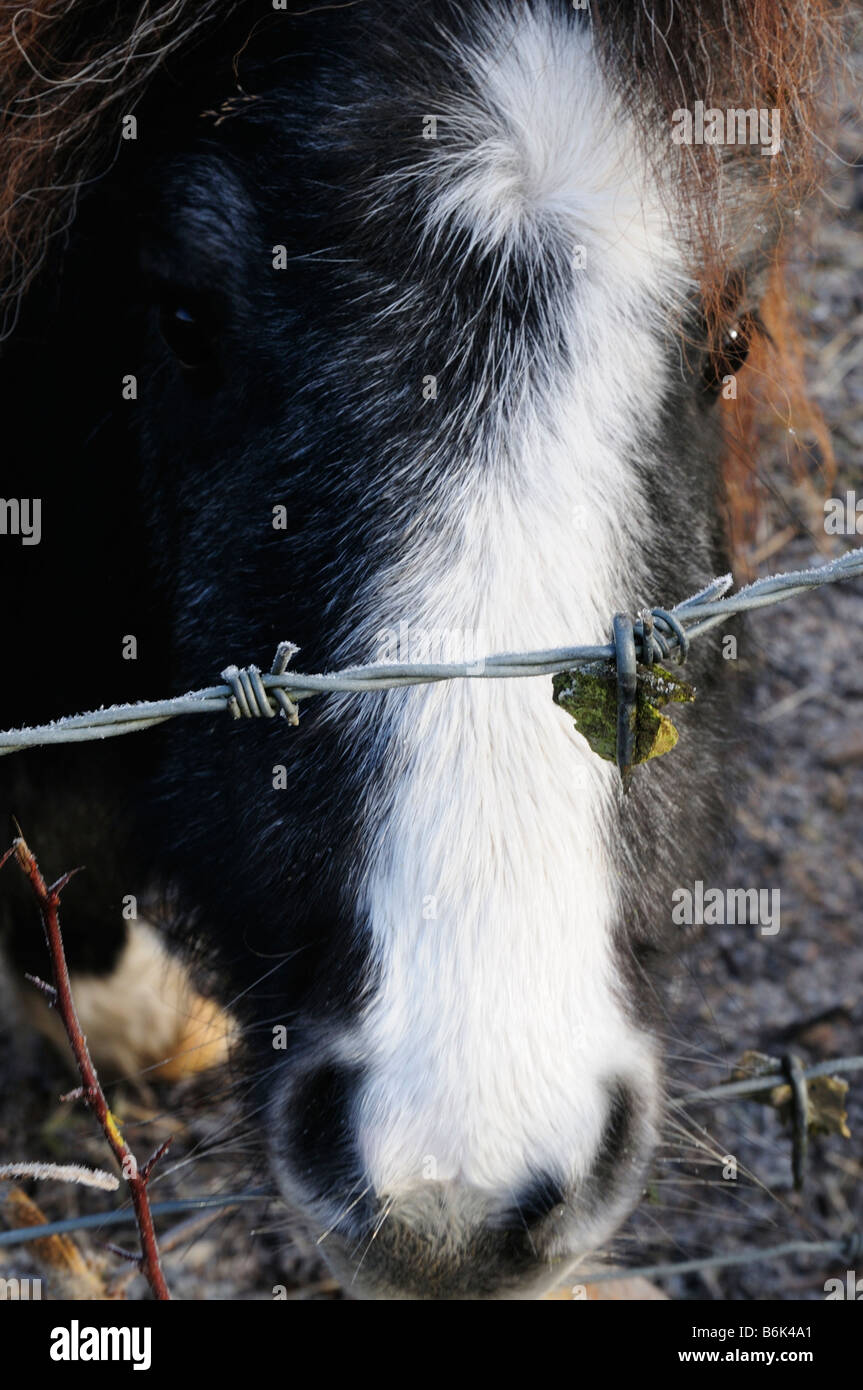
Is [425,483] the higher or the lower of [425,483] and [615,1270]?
the higher

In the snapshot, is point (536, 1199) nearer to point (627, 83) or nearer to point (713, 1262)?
point (713, 1262)

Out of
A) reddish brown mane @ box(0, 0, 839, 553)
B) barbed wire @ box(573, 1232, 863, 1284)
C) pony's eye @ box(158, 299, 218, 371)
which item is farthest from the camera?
barbed wire @ box(573, 1232, 863, 1284)

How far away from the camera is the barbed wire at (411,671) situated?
1.26m

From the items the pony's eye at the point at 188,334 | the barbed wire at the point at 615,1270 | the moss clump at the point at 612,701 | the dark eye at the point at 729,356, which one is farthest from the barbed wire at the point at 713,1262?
the pony's eye at the point at 188,334

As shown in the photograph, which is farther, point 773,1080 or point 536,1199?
point 773,1080

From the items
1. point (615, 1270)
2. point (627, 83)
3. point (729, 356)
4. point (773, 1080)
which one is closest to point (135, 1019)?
point (615, 1270)

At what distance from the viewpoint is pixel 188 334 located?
1.76 m

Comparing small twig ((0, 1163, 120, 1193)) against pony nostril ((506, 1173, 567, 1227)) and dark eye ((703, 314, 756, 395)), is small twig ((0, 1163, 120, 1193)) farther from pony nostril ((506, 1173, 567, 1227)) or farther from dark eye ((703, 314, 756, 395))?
dark eye ((703, 314, 756, 395))

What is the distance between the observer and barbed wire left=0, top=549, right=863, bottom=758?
1261mm

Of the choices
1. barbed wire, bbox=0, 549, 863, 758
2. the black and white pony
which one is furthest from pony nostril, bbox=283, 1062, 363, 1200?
barbed wire, bbox=0, 549, 863, 758

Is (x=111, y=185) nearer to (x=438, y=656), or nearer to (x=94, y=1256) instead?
(x=438, y=656)

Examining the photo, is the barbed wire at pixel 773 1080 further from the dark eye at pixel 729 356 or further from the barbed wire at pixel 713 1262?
the dark eye at pixel 729 356

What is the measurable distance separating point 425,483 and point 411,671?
0.33m

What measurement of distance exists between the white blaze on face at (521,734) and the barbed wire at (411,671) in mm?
137
